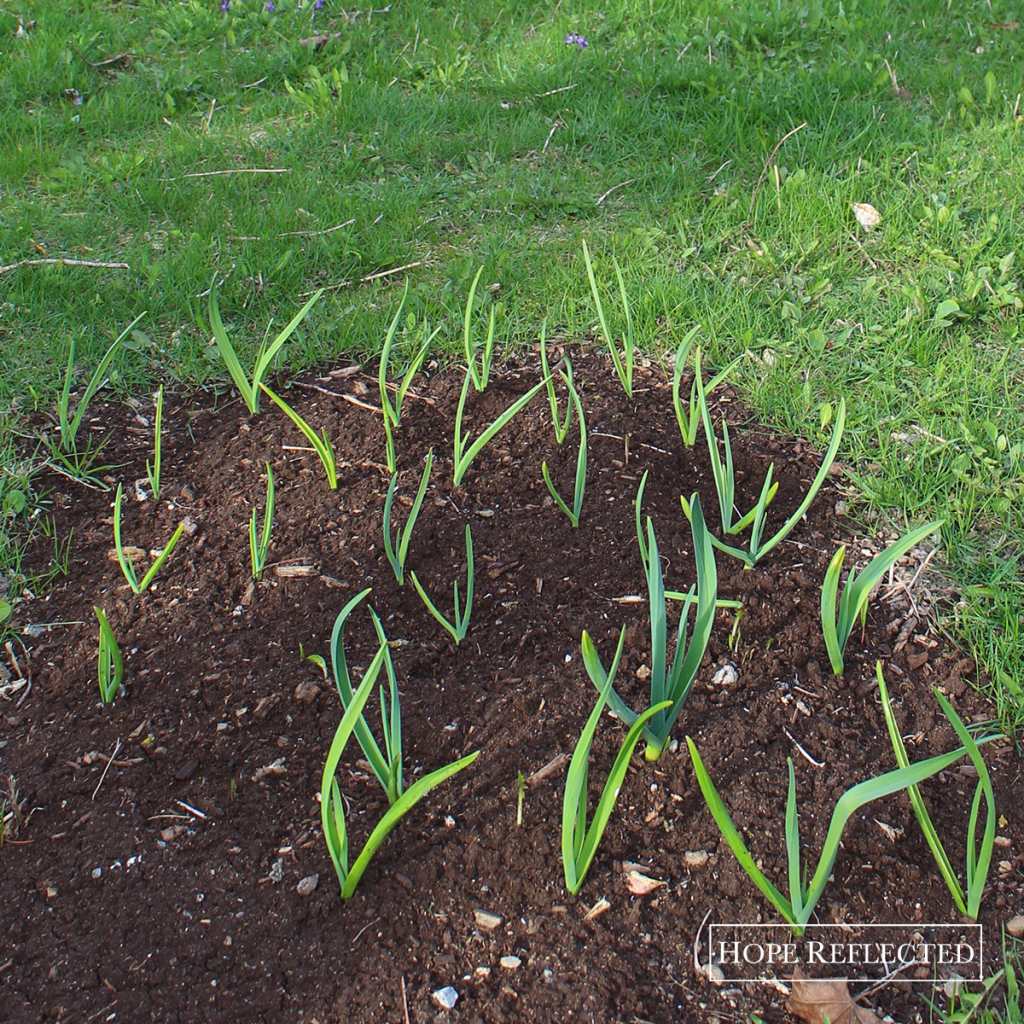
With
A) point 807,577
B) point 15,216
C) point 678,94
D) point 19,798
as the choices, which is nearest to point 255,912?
point 19,798

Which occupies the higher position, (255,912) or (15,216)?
(15,216)

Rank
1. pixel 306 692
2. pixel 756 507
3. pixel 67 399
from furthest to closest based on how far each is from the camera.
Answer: pixel 67 399, pixel 756 507, pixel 306 692

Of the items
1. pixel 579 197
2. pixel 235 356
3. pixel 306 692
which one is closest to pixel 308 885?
pixel 306 692

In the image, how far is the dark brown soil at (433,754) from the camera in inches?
56.7

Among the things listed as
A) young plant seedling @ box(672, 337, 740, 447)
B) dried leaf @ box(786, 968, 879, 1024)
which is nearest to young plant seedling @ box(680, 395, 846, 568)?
young plant seedling @ box(672, 337, 740, 447)

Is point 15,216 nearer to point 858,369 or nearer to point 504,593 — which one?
point 504,593

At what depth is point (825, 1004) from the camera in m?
1.38

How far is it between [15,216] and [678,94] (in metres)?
2.60

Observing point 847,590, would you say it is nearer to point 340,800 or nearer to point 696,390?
point 696,390

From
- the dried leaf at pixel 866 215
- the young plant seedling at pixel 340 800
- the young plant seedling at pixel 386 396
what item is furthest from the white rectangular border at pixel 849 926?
the dried leaf at pixel 866 215

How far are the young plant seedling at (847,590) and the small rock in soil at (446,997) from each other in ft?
2.91

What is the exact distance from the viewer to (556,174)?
3.60m

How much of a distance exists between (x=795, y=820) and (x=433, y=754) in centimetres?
67

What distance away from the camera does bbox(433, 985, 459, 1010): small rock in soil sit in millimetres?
1401
